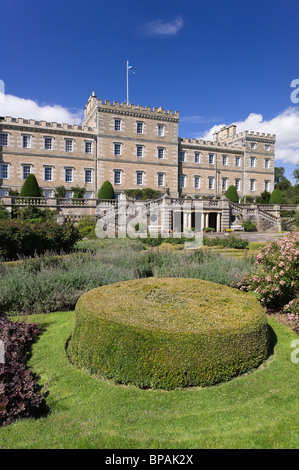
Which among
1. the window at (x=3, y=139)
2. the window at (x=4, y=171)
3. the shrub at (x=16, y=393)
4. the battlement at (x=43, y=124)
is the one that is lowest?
the shrub at (x=16, y=393)

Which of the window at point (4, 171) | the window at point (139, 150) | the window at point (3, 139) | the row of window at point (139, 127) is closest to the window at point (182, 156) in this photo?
the row of window at point (139, 127)

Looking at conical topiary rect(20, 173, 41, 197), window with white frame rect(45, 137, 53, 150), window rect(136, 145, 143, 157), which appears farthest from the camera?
window rect(136, 145, 143, 157)

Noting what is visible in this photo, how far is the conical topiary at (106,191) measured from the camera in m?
31.4

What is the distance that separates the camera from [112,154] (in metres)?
34.6

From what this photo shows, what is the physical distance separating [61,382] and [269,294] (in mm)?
4582

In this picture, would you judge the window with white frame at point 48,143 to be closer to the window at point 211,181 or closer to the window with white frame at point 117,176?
the window with white frame at point 117,176

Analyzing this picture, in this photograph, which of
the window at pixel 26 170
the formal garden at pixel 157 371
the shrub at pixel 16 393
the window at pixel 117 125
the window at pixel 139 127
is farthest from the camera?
the window at pixel 139 127

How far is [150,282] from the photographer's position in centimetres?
597

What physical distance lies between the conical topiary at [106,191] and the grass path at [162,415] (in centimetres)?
2787

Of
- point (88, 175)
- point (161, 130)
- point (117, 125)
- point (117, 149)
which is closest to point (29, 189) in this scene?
point (88, 175)

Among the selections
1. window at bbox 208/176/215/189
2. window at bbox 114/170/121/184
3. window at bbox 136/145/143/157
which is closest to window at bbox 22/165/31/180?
window at bbox 114/170/121/184

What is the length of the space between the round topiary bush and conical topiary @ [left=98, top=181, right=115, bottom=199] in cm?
2731

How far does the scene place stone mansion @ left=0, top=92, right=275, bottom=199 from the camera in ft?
103

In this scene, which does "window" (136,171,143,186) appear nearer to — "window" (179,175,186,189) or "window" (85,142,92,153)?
"window" (179,175,186,189)
